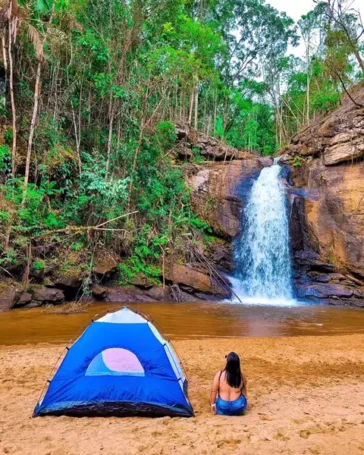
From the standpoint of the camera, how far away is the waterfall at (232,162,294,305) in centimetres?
1537

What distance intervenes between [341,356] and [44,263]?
341 inches

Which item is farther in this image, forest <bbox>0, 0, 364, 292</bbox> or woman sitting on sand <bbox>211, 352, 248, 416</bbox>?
forest <bbox>0, 0, 364, 292</bbox>

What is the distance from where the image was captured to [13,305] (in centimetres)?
1036

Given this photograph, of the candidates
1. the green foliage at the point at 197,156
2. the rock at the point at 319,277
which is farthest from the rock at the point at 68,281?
the green foliage at the point at 197,156

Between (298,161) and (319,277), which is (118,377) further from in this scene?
(298,161)

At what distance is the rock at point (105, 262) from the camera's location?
12.8 metres

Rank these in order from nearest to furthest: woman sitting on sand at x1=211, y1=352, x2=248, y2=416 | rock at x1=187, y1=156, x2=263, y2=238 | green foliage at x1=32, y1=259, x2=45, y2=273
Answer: woman sitting on sand at x1=211, y1=352, x2=248, y2=416 < green foliage at x1=32, y1=259, x2=45, y2=273 < rock at x1=187, y1=156, x2=263, y2=238

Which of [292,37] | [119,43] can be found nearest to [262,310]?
[119,43]

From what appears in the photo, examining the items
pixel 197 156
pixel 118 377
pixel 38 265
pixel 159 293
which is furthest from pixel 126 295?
pixel 197 156

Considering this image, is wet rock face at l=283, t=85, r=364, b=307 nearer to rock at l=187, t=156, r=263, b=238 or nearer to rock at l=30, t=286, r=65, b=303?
rock at l=187, t=156, r=263, b=238

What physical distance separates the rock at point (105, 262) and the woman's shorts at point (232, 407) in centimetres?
900

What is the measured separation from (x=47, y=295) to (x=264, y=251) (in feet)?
31.1

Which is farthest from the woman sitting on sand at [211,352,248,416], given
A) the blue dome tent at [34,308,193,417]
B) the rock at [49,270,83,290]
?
the rock at [49,270,83,290]

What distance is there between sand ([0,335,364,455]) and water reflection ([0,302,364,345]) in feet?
4.89
